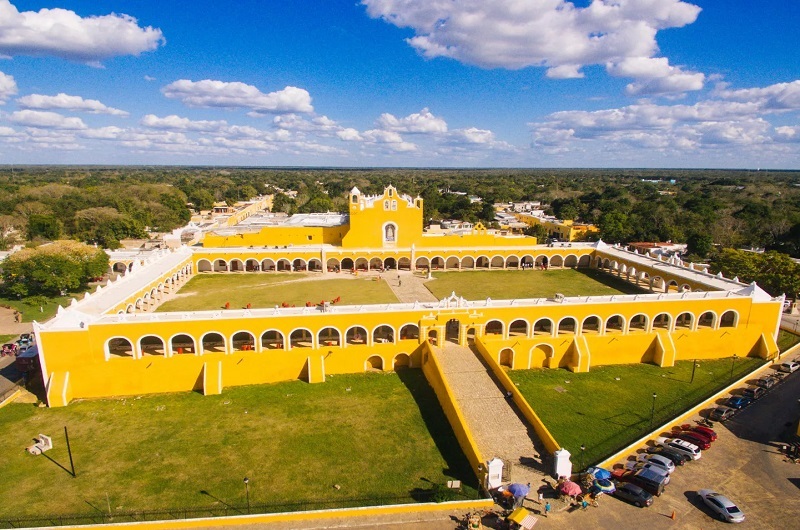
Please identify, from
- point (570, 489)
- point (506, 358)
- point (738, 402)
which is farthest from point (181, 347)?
point (738, 402)

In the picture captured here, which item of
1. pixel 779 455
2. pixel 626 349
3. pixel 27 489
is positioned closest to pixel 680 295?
pixel 626 349

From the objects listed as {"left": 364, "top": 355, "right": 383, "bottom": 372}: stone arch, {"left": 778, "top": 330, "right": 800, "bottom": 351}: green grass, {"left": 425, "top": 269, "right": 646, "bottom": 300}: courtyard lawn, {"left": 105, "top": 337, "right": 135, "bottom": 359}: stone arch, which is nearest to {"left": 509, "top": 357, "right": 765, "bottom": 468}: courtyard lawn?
{"left": 778, "top": 330, "right": 800, "bottom": 351}: green grass

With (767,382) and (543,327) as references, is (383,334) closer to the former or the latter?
(543,327)

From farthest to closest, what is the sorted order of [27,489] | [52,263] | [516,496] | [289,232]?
[289,232] < [52,263] < [27,489] < [516,496]

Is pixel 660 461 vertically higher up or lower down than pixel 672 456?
higher up

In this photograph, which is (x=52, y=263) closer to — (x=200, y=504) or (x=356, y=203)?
(x=356, y=203)

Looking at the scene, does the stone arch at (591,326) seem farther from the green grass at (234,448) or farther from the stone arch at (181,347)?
the stone arch at (181,347)

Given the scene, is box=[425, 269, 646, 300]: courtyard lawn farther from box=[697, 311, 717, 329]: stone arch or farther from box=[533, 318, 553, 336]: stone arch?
box=[697, 311, 717, 329]: stone arch
